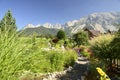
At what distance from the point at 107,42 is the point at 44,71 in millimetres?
4640

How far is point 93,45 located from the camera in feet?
45.0

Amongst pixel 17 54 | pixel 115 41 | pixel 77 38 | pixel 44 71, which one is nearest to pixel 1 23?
pixel 17 54

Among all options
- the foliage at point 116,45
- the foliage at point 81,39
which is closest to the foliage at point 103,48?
the foliage at point 116,45

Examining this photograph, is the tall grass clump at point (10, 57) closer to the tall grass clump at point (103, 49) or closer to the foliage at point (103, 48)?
the tall grass clump at point (103, 49)

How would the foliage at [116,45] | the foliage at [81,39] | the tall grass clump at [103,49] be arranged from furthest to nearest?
the foliage at [81,39] → the tall grass clump at [103,49] → the foliage at [116,45]

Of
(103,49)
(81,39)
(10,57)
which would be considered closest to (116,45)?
(103,49)

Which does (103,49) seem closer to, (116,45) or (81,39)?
(116,45)

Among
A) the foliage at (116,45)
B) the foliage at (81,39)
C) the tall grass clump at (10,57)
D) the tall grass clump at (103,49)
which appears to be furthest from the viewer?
the foliage at (81,39)

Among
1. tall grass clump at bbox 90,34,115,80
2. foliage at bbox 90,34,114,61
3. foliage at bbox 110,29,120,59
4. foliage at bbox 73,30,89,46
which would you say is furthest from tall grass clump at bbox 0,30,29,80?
foliage at bbox 73,30,89,46

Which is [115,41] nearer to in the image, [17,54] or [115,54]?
[115,54]

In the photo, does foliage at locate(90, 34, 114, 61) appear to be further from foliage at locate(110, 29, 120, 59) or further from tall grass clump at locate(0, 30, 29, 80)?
tall grass clump at locate(0, 30, 29, 80)

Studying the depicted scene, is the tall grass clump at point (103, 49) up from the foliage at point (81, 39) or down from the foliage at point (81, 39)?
down

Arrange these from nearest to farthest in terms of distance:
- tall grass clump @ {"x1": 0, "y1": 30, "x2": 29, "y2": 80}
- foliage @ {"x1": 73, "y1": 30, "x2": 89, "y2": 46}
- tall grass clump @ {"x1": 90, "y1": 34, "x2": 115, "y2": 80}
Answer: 1. tall grass clump @ {"x1": 0, "y1": 30, "x2": 29, "y2": 80}
2. tall grass clump @ {"x1": 90, "y1": 34, "x2": 115, "y2": 80}
3. foliage @ {"x1": 73, "y1": 30, "x2": 89, "y2": 46}

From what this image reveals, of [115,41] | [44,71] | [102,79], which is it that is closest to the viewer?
[102,79]
